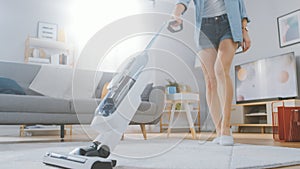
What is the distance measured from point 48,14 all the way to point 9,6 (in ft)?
1.63

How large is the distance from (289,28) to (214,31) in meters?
2.72

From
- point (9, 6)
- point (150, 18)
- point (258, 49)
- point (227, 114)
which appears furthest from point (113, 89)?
point (258, 49)

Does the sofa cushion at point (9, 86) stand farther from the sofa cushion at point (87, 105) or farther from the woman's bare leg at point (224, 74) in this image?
the woman's bare leg at point (224, 74)

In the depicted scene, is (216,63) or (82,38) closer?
(216,63)

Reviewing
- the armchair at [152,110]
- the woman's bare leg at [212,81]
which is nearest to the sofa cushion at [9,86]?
the armchair at [152,110]

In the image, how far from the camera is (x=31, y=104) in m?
2.08

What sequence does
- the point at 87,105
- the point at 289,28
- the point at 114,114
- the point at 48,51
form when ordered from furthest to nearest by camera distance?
the point at 48,51, the point at 289,28, the point at 87,105, the point at 114,114

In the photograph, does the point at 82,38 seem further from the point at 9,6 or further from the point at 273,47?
the point at 273,47

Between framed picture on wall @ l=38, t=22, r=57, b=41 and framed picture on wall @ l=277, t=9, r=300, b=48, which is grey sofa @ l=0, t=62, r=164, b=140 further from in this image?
framed picture on wall @ l=277, t=9, r=300, b=48

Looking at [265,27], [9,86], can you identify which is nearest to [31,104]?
[9,86]

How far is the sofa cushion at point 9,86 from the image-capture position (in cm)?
230

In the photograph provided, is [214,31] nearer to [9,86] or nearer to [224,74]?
[224,74]

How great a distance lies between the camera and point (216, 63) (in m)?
1.72

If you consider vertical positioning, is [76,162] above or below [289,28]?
below
